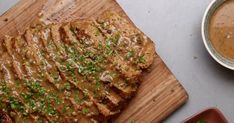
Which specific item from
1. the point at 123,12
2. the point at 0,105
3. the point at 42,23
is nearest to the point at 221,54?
the point at 123,12

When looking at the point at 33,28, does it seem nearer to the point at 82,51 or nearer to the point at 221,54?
the point at 82,51

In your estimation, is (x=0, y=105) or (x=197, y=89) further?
(x=197, y=89)

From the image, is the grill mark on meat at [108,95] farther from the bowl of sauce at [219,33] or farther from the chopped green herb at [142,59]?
the bowl of sauce at [219,33]

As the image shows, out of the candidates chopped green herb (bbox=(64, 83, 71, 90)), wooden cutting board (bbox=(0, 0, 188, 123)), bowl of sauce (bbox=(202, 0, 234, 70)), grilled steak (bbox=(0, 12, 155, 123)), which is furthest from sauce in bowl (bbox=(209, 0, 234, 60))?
chopped green herb (bbox=(64, 83, 71, 90))

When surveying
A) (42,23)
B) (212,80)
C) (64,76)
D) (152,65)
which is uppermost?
(42,23)

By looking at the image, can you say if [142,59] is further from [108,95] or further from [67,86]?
[67,86]

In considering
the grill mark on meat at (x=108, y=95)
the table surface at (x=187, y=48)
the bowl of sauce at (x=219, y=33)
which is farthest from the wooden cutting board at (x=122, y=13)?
the bowl of sauce at (x=219, y=33)
